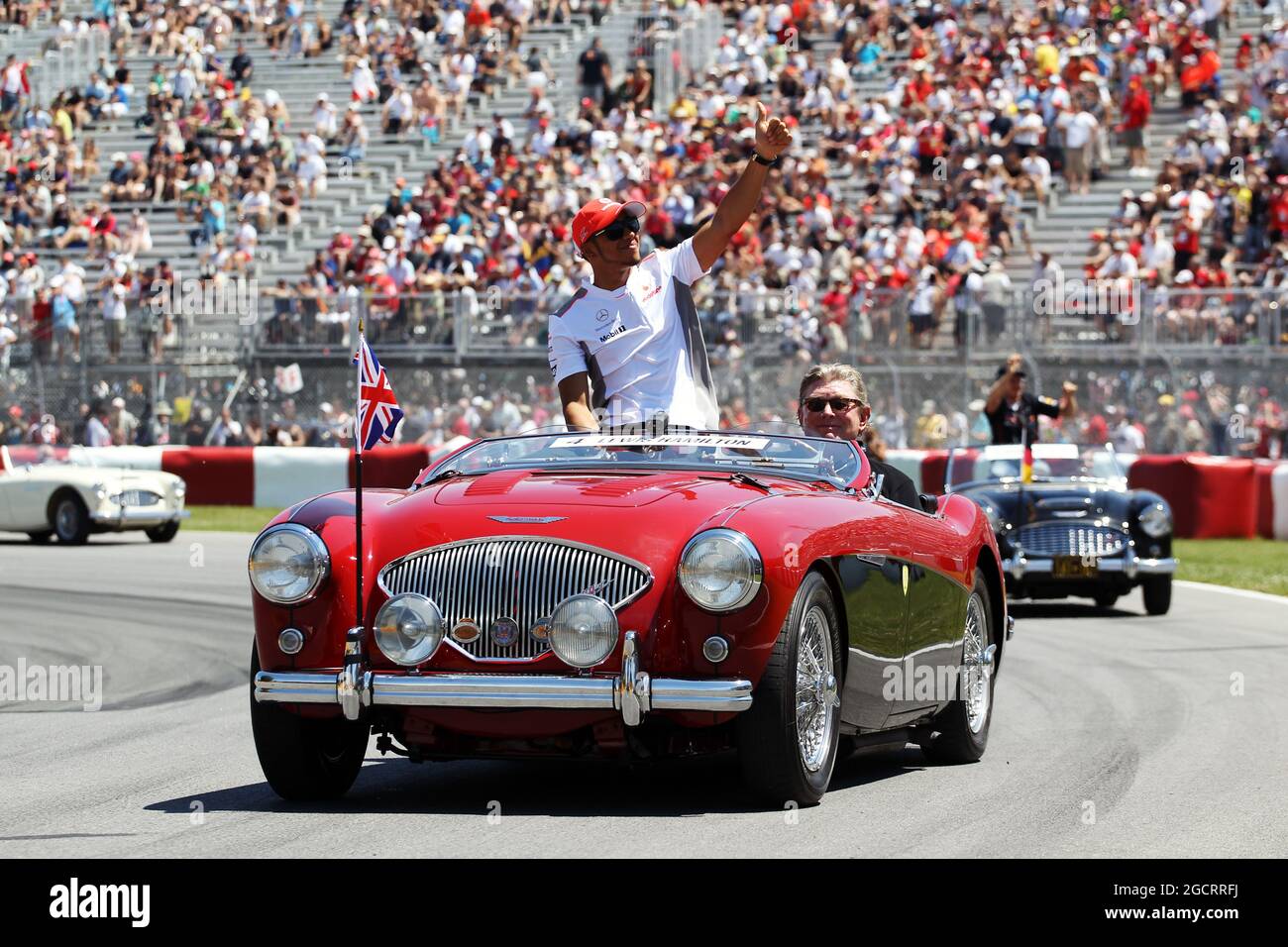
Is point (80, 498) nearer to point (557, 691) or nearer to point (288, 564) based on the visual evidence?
point (288, 564)

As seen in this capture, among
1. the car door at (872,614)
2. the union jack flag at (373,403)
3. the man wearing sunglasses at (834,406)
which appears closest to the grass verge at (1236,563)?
the man wearing sunglasses at (834,406)

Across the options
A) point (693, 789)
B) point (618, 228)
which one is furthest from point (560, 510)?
point (618, 228)

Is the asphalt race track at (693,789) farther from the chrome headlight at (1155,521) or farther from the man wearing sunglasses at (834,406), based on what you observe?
the chrome headlight at (1155,521)

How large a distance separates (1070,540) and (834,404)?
7343mm

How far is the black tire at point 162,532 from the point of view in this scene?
883 inches

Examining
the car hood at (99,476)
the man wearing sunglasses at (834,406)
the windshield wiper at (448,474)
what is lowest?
the car hood at (99,476)

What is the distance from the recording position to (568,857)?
5.50m

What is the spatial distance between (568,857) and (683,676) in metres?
0.82

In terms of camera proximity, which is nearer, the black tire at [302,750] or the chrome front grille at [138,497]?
the black tire at [302,750]

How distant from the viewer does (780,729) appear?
614 cm

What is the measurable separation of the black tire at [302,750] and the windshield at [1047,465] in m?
9.51

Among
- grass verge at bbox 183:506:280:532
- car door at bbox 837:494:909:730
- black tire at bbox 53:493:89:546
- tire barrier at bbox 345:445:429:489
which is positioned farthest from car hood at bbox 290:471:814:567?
tire barrier at bbox 345:445:429:489

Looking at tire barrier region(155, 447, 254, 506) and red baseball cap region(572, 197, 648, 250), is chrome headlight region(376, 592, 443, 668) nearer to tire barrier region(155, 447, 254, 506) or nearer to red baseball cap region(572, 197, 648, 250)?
red baseball cap region(572, 197, 648, 250)
